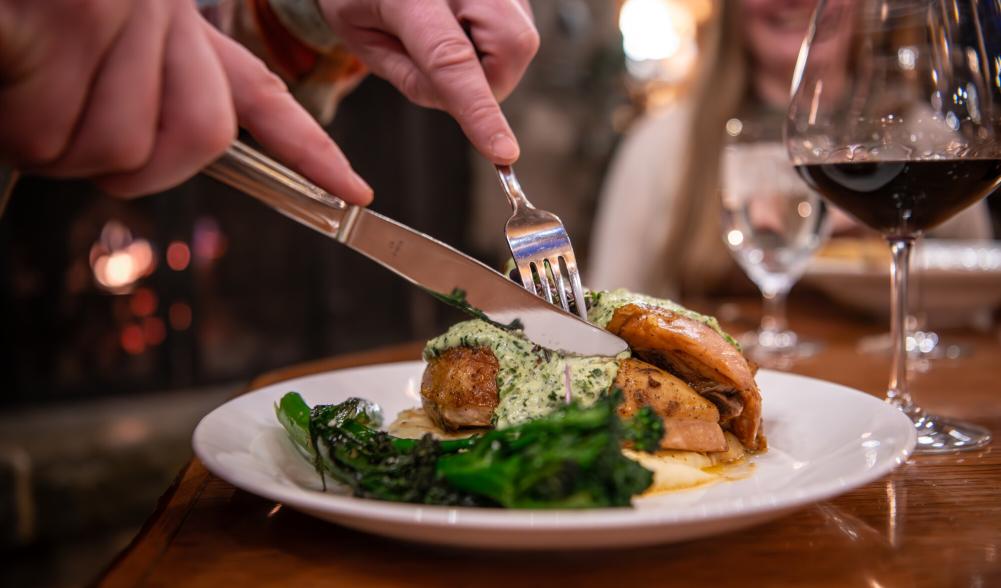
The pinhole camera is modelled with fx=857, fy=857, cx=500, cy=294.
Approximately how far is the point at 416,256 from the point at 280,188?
182 millimetres

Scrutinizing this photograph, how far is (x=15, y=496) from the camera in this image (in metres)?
3.71

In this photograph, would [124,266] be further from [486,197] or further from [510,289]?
[510,289]

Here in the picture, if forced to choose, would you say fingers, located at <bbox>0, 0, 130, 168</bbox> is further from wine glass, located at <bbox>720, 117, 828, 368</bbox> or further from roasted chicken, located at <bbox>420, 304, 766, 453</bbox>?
wine glass, located at <bbox>720, 117, 828, 368</bbox>

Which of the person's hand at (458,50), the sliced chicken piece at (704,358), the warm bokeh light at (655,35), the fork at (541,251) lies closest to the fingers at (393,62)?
the person's hand at (458,50)

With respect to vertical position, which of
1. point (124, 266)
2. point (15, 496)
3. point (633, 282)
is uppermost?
point (633, 282)

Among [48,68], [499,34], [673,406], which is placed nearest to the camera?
[48,68]

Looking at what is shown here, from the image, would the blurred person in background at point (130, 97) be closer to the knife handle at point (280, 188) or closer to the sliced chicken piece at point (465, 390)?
the knife handle at point (280, 188)

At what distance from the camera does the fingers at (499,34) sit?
138 cm

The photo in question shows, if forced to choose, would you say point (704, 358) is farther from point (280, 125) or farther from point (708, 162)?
point (708, 162)

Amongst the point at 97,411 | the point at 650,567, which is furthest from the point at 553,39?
the point at 650,567

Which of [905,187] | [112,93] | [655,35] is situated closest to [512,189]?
[905,187]

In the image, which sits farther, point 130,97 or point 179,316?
point 179,316

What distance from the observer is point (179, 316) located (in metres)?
5.16

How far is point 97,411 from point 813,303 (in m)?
3.89
